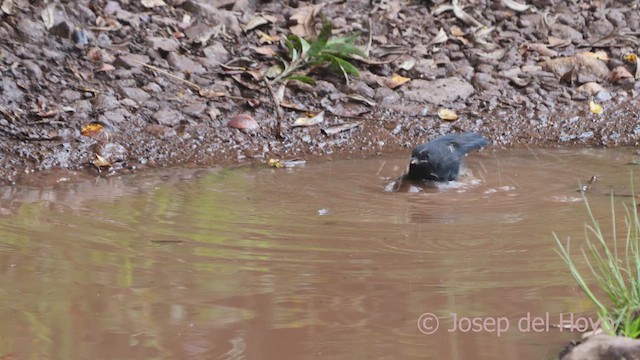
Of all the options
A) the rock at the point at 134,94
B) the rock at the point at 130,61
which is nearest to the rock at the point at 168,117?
the rock at the point at 134,94

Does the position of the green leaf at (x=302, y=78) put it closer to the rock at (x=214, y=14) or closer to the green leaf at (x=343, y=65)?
the green leaf at (x=343, y=65)

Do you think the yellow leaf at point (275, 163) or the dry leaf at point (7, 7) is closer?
the yellow leaf at point (275, 163)

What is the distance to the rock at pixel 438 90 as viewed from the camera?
6.57 m

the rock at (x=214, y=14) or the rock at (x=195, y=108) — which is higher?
the rock at (x=214, y=14)

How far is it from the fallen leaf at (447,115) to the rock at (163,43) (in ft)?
6.18

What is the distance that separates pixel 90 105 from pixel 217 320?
3329mm

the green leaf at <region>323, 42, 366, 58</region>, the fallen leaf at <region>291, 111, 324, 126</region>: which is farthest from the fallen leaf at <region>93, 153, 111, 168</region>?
the green leaf at <region>323, 42, 366, 58</region>

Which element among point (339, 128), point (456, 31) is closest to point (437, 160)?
point (339, 128)

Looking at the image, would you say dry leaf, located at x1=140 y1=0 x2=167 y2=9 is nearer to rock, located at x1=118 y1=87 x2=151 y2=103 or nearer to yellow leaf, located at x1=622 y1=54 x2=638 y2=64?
rock, located at x1=118 y1=87 x2=151 y2=103

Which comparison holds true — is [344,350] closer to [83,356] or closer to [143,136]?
[83,356]

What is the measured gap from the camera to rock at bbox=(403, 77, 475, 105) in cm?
657

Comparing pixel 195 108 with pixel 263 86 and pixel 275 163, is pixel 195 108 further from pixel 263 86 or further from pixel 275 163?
pixel 275 163

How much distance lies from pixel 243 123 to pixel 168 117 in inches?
18.5

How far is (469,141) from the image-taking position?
5.36 m
